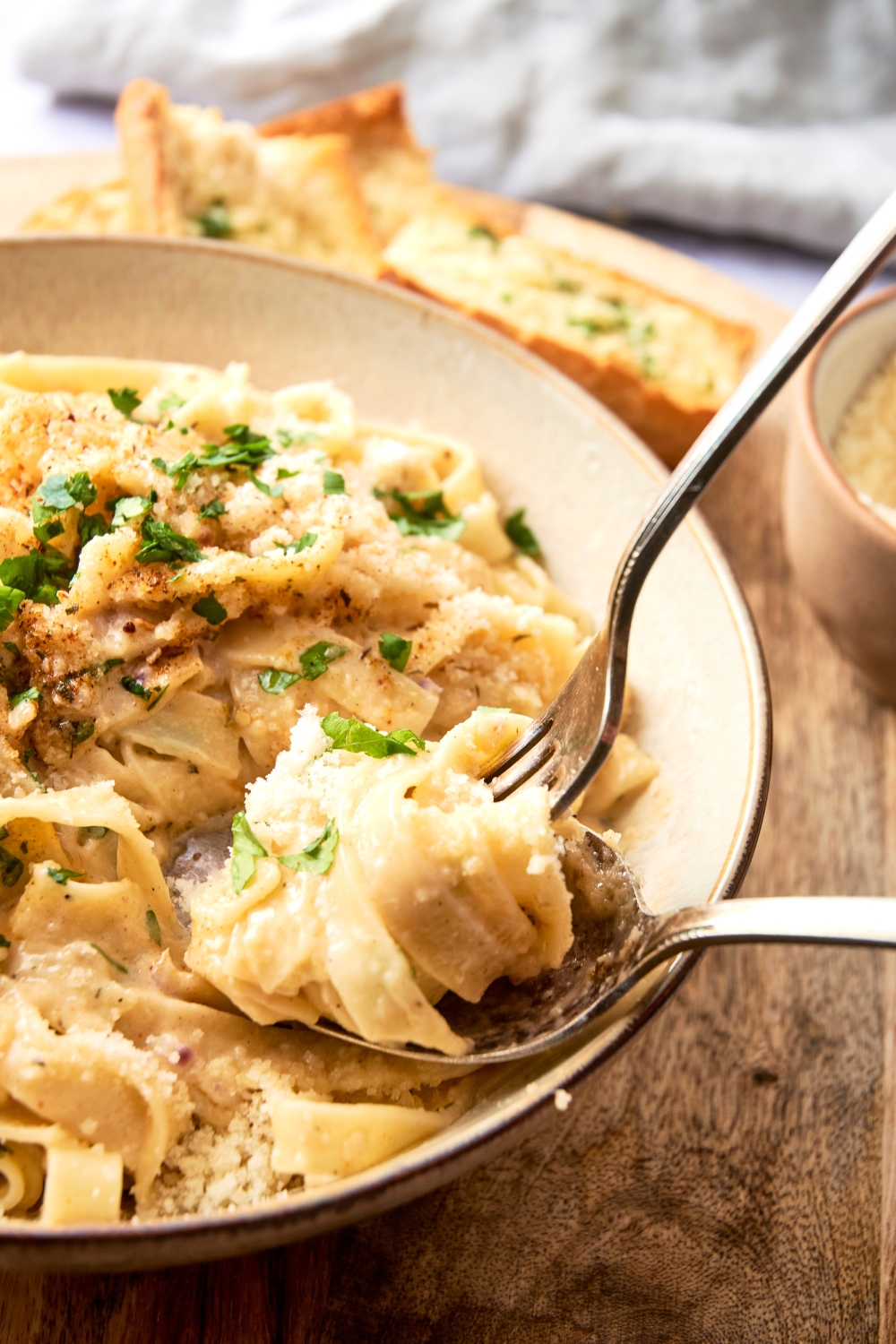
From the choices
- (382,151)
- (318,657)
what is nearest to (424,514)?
(318,657)

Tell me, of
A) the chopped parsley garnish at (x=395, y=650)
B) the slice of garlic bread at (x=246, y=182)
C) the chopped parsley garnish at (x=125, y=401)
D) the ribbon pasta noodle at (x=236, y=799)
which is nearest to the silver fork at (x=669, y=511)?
the ribbon pasta noodle at (x=236, y=799)

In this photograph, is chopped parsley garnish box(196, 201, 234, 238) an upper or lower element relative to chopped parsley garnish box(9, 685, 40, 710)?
upper

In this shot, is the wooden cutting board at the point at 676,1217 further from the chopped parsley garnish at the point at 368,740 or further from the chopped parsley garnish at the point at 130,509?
the chopped parsley garnish at the point at 130,509

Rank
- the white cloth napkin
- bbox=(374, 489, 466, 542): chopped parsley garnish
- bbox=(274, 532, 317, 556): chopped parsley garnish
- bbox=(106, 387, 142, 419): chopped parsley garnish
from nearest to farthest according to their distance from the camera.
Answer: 1. bbox=(274, 532, 317, 556): chopped parsley garnish
2. bbox=(106, 387, 142, 419): chopped parsley garnish
3. bbox=(374, 489, 466, 542): chopped parsley garnish
4. the white cloth napkin

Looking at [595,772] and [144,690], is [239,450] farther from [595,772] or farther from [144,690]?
[595,772]

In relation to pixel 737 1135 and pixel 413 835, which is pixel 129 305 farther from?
pixel 737 1135

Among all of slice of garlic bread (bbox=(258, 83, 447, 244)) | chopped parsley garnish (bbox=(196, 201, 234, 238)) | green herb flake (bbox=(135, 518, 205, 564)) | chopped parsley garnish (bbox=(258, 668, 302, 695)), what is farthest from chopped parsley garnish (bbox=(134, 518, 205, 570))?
slice of garlic bread (bbox=(258, 83, 447, 244))

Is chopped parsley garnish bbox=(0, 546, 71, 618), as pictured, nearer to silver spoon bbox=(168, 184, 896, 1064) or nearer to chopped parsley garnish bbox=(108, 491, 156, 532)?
chopped parsley garnish bbox=(108, 491, 156, 532)

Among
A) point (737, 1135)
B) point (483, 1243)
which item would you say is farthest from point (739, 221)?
point (483, 1243)
